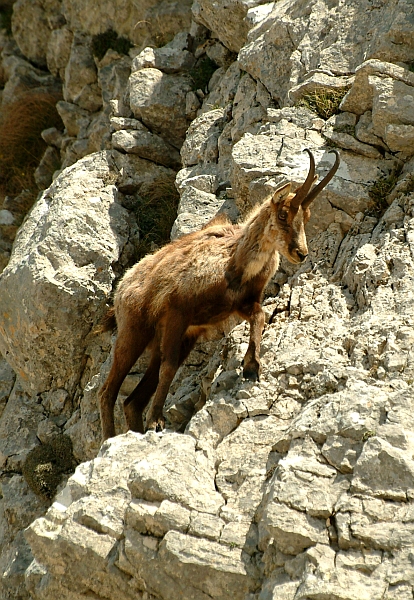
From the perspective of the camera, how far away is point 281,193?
763 centimetres

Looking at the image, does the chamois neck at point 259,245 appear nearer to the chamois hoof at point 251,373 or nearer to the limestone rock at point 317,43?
the chamois hoof at point 251,373

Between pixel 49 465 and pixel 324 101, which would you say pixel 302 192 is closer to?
pixel 324 101

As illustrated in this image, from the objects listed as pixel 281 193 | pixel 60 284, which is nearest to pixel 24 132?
pixel 60 284

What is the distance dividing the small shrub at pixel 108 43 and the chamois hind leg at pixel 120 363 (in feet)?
26.1

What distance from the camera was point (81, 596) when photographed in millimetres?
6145

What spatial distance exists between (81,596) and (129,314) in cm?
303

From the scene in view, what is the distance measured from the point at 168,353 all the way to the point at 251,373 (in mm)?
970

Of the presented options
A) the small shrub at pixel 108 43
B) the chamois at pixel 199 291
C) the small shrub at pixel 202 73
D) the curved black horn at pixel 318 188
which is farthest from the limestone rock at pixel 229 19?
the curved black horn at pixel 318 188

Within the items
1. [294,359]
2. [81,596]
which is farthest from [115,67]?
[81,596]

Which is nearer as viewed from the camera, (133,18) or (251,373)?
(251,373)

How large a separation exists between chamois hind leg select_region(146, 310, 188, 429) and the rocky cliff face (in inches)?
17.9

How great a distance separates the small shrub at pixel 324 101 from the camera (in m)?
9.16

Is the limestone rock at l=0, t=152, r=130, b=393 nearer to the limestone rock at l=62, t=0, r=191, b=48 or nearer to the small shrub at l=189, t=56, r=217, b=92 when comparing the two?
the small shrub at l=189, t=56, r=217, b=92

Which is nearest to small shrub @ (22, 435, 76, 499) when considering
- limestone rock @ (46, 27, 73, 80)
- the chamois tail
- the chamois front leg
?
the chamois tail
